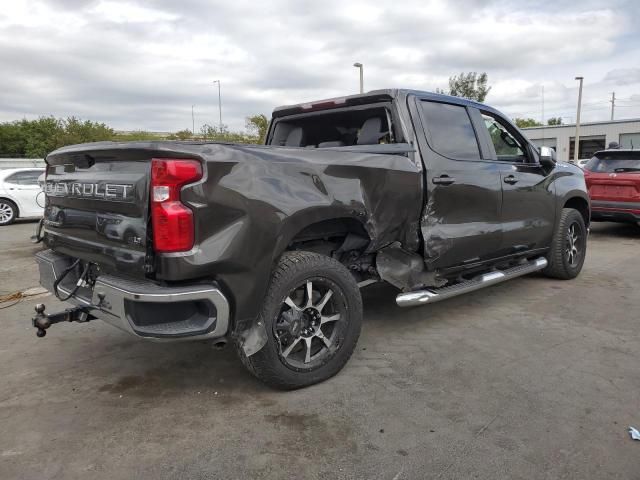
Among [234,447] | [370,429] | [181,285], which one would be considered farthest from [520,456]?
[181,285]

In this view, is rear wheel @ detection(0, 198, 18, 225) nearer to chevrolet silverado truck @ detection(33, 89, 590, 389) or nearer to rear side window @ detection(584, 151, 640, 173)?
chevrolet silverado truck @ detection(33, 89, 590, 389)

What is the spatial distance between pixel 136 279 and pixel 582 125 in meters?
45.9

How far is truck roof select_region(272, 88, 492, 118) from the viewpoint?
3969 millimetres

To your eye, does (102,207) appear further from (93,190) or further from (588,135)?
(588,135)

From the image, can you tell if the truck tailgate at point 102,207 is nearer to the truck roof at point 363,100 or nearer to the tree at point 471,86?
the truck roof at point 363,100

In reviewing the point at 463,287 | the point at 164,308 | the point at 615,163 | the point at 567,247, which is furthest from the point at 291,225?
the point at 615,163

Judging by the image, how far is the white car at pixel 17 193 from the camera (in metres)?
12.5

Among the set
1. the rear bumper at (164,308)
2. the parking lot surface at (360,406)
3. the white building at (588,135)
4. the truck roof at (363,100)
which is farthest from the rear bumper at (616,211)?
the white building at (588,135)

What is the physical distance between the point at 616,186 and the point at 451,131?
20.1 ft

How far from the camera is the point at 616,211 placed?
28.8ft

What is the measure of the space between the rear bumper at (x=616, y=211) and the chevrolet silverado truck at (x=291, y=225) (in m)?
4.83

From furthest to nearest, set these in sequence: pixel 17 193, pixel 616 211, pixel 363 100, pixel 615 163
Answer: pixel 17 193, pixel 615 163, pixel 616 211, pixel 363 100

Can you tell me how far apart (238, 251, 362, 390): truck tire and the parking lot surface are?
16 centimetres

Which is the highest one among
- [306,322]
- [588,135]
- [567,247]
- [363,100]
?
[588,135]
